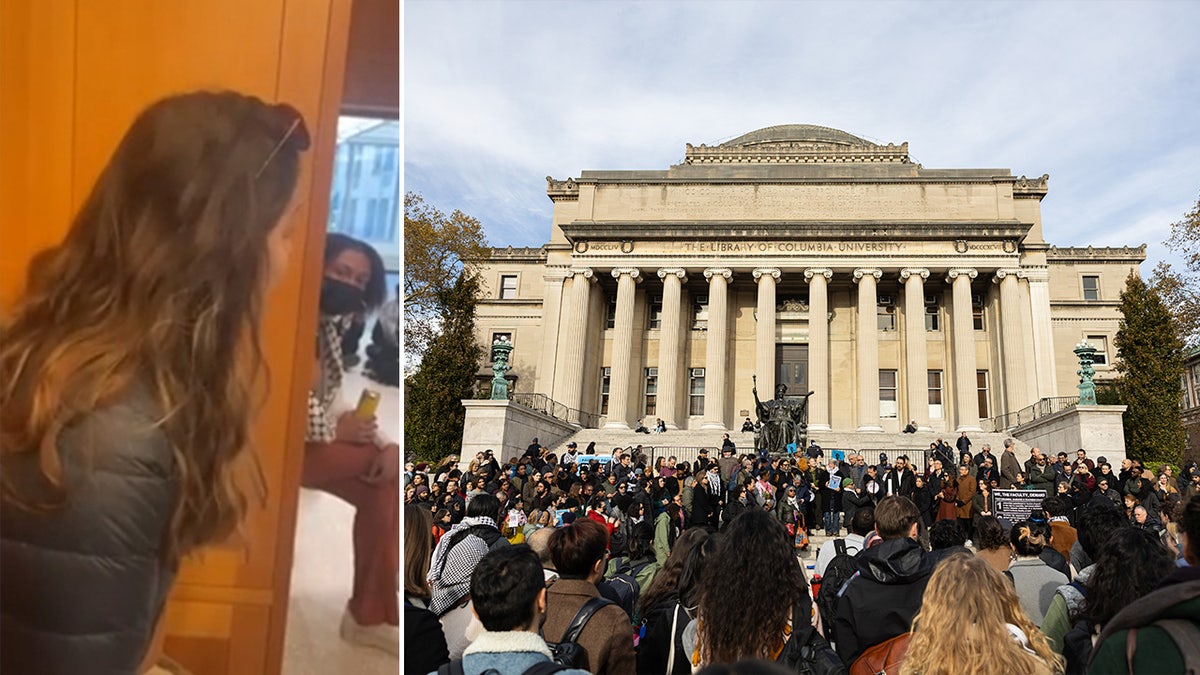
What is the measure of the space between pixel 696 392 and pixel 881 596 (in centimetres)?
3678

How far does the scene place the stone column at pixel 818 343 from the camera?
35719mm

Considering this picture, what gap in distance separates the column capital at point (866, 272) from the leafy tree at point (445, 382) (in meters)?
19.1

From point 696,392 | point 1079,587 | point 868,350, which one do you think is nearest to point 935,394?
point 868,350

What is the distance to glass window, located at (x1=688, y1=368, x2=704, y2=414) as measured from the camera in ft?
131

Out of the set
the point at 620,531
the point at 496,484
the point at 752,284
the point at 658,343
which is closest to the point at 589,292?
the point at 658,343

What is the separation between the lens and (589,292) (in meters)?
39.4

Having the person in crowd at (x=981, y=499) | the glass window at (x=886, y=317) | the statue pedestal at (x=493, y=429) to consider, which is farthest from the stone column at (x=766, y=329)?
the person in crowd at (x=981, y=499)

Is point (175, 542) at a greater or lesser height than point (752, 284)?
lesser

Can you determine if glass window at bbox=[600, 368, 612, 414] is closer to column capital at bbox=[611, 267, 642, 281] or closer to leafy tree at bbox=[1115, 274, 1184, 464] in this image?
column capital at bbox=[611, 267, 642, 281]

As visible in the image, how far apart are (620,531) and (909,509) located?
23.1 ft

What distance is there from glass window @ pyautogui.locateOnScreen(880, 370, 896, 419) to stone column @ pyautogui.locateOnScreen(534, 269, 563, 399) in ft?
54.2

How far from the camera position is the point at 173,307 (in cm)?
292

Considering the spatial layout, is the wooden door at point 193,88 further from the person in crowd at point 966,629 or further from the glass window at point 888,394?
the glass window at point 888,394

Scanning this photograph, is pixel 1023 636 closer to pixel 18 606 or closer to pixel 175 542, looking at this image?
pixel 175 542
